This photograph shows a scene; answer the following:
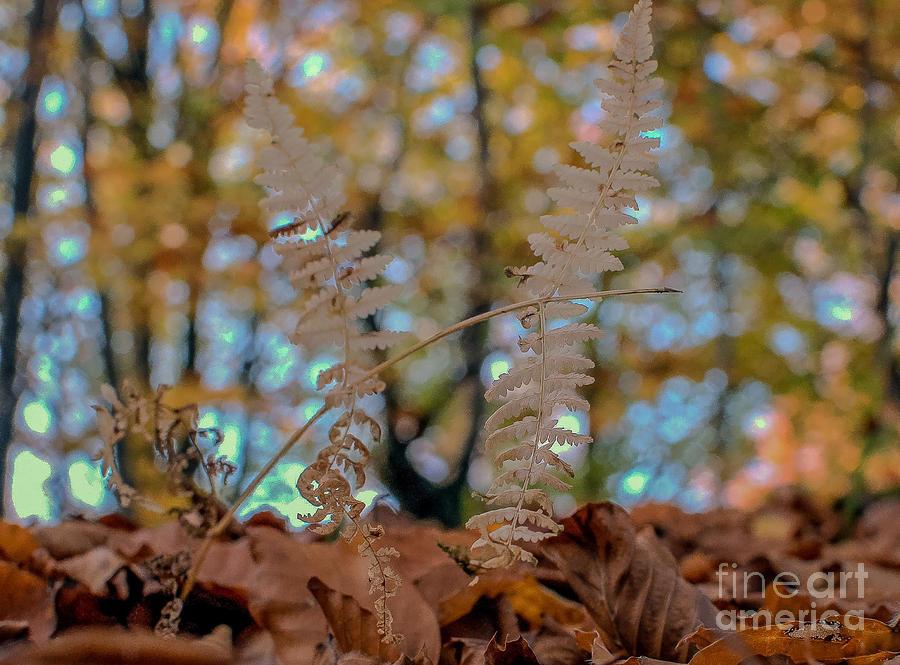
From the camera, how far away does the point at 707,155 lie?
301 centimetres

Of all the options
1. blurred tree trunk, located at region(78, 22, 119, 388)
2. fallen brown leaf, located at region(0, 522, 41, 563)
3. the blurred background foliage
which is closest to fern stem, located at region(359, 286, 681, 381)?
fallen brown leaf, located at region(0, 522, 41, 563)

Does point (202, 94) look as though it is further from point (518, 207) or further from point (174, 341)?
point (174, 341)

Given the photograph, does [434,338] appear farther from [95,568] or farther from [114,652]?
[95,568]

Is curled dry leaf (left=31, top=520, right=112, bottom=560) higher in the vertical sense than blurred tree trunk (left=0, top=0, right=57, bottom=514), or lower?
lower

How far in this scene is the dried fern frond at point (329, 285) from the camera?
0.38 metres

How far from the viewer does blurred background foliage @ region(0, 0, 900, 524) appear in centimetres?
258

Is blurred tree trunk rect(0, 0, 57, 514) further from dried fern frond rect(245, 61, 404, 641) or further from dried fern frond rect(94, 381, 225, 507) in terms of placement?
dried fern frond rect(245, 61, 404, 641)

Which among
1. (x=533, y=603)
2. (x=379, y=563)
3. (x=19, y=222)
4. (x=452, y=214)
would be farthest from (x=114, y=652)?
(x=452, y=214)

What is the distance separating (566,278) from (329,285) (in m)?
0.14

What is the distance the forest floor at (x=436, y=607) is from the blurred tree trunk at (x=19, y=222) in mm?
2058

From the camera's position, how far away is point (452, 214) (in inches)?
131

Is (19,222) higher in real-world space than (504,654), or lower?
higher

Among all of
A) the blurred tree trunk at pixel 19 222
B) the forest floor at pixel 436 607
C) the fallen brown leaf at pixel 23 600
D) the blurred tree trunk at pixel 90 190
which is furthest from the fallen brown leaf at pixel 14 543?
the blurred tree trunk at pixel 90 190

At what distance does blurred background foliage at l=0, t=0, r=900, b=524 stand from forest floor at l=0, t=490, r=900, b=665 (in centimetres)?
150
